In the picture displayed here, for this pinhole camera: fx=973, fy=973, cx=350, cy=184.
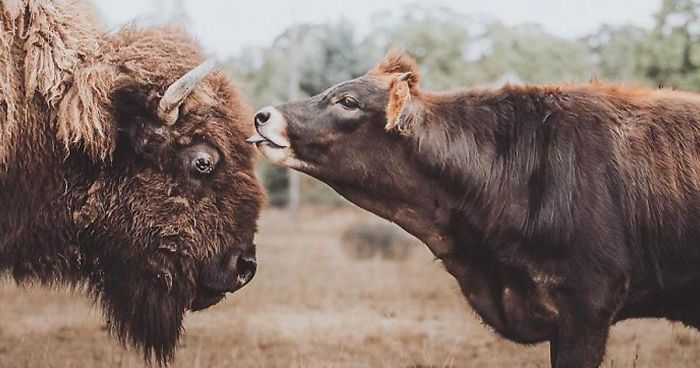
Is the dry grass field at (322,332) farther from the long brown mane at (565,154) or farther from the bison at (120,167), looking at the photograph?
the bison at (120,167)

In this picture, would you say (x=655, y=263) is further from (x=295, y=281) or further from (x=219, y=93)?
(x=295, y=281)

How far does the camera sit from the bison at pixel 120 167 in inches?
255

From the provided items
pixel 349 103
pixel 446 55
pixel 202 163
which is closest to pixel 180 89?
pixel 202 163

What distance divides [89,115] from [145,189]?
2.06ft

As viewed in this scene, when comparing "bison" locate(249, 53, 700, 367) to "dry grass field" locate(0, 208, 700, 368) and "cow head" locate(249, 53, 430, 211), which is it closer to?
"cow head" locate(249, 53, 430, 211)

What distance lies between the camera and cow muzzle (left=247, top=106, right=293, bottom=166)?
6555 millimetres

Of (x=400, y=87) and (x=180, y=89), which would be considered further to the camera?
(x=400, y=87)

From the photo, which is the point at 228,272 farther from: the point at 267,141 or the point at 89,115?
the point at 89,115

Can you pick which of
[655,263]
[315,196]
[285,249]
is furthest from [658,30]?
[315,196]

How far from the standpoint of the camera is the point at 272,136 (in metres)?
6.57

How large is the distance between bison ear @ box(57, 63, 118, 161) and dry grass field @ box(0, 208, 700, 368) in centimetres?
302

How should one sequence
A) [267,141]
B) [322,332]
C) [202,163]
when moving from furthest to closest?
[322,332]
[202,163]
[267,141]

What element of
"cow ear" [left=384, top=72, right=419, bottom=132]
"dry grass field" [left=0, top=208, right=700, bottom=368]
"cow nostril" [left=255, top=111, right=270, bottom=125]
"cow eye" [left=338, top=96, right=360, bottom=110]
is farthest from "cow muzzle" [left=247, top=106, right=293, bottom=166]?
"dry grass field" [left=0, top=208, right=700, bottom=368]

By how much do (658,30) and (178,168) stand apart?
21861mm
